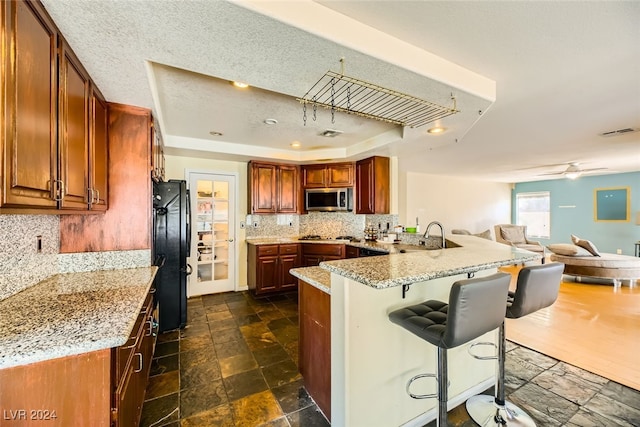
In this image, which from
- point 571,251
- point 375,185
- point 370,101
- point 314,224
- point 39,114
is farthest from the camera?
point 571,251

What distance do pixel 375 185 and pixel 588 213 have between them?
7.45m

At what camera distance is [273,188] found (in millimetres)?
4578

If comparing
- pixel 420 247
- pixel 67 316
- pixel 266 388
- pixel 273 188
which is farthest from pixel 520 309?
pixel 273 188

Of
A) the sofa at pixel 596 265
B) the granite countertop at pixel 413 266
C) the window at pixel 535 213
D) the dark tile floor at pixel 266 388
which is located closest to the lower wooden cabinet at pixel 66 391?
the dark tile floor at pixel 266 388

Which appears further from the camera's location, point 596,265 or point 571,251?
point 571,251

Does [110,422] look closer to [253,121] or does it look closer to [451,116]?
[253,121]

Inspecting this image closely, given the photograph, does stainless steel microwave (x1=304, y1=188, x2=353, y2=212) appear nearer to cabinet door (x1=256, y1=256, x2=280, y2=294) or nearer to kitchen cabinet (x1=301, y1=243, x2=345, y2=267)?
kitchen cabinet (x1=301, y1=243, x2=345, y2=267)

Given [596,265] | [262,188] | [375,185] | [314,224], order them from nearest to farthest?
[375,185] < [262,188] < [596,265] < [314,224]

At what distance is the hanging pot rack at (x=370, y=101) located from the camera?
1789mm

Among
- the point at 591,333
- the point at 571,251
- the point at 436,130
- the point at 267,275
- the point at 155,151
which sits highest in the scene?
the point at 436,130

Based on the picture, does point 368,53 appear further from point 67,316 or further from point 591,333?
point 591,333

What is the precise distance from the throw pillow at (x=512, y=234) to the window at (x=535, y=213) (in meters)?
1.73

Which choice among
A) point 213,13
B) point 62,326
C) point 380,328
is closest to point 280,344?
point 380,328

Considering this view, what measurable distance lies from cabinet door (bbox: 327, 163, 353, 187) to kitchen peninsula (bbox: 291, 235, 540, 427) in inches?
112
